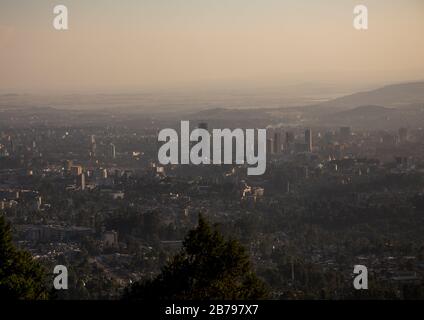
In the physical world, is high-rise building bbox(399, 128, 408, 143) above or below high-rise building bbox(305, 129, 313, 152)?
above

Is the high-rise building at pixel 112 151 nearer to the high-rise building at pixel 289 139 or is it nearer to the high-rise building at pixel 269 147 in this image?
the high-rise building at pixel 269 147

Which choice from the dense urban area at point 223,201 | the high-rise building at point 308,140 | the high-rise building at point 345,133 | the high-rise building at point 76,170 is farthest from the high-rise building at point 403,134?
the high-rise building at point 76,170

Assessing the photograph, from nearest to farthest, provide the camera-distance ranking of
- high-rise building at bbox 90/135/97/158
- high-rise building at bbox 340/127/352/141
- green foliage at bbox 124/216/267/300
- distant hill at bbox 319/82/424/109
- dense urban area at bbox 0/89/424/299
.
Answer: green foliage at bbox 124/216/267/300 → dense urban area at bbox 0/89/424/299 → distant hill at bbox 319/82/424/109 → high-rise building at bbox 340/127/352/141 → high-rise building at bbox 90/135/97/158

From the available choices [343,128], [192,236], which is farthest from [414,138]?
[192,236]

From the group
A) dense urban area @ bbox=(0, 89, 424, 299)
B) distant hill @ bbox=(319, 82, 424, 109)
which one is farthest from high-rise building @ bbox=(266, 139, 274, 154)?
distant hill @ bbox=(319, 82, 424, 109)

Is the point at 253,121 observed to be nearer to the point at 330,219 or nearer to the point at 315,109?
the point at 315,109

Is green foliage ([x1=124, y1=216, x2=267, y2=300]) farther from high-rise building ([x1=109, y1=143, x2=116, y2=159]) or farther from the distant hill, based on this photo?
high-rise building ([x1=109, y1=143, x2=116, y2=159])
